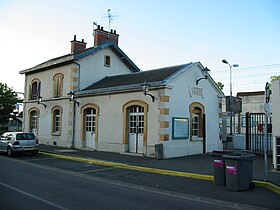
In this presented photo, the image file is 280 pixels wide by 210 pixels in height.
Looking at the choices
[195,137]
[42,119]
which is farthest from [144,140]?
[42,119]

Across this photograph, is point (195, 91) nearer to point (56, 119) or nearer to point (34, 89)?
point (56, 119)

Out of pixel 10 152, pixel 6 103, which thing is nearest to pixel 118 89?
pixel 10 152

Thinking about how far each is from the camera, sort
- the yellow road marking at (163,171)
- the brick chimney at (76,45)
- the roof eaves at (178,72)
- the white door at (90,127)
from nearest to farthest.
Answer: the yellow road marking at (163,171), the roof eaves at (178,72), the white door at (90,127), the brick chimney at (76,45)

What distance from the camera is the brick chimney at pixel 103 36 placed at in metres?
24.0

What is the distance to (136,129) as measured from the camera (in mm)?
16531

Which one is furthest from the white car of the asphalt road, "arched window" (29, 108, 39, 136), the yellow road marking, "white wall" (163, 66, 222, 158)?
"white wall" (163, 66, 222, 158)

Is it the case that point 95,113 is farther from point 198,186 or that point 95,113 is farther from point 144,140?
point 198,186

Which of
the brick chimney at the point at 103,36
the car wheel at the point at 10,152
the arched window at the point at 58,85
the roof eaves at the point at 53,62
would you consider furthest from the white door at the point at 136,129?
the brick chimney at the point at 103,36

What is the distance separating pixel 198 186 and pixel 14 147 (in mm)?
11628

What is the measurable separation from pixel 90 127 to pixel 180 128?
6657 mm

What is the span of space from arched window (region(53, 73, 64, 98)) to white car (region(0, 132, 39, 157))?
19.1ft

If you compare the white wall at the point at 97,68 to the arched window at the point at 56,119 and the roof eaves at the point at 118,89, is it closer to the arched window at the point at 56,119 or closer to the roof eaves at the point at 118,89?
the roof eaves at the point at 118,89

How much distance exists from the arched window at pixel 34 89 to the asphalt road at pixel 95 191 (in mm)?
14286

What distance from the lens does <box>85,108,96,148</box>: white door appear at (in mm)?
19359
